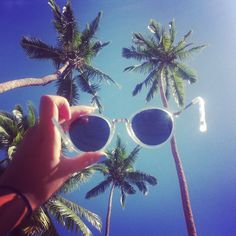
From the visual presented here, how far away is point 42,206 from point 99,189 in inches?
481

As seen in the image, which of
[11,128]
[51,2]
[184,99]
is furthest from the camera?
[184,99]

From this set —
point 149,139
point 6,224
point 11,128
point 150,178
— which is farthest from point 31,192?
point 150,178

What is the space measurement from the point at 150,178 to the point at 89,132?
23616mm

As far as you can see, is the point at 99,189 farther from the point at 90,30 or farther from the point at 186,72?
the point at 90,30

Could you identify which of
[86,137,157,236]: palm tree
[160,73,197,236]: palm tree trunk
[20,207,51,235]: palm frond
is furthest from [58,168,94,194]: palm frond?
[86,137,157,236]: palm tree

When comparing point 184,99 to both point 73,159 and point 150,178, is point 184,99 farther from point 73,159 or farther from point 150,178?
point 73,159

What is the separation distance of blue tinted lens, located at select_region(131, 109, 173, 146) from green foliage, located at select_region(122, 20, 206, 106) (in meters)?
17.8

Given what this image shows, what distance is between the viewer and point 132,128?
3049mm

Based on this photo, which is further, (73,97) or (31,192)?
(73,97)

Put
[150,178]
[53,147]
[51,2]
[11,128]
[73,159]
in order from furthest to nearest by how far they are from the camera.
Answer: [150,178]
[51,2]
[11,128]
[73,159]
[53,147]

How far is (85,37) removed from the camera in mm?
17172

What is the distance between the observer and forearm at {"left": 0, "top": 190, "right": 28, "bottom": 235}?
1168 millimetres

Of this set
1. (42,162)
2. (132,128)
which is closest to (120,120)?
(132,128)

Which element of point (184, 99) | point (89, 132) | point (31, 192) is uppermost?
point (184, 99)
